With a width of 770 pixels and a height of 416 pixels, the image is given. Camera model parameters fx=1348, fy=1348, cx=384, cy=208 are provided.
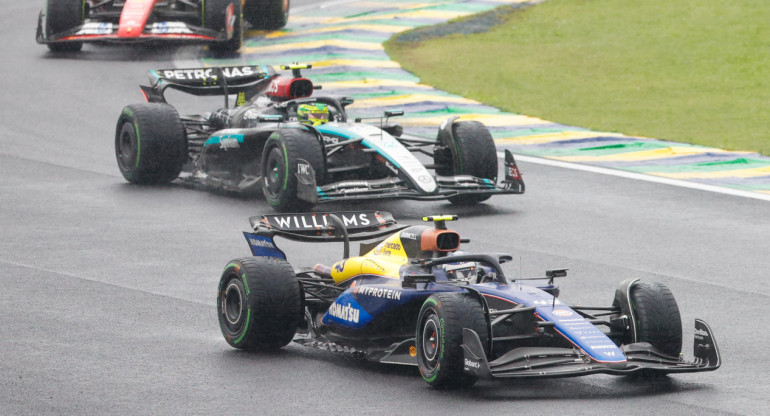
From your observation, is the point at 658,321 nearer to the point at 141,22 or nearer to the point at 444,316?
the point at 444,316

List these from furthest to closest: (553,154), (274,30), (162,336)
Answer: (274,30), (553,154), (162,336)

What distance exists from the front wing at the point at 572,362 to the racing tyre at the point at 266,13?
65.0 feet

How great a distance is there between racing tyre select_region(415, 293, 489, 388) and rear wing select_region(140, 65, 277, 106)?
33.0 ft

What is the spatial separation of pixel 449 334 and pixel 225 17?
57.6 feet

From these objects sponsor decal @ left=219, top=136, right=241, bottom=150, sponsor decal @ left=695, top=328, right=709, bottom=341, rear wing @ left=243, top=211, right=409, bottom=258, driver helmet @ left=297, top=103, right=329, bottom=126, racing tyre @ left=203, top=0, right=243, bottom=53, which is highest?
racing tyre @ left=203, top=0, right=243, bottom=53

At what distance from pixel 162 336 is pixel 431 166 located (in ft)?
20.7

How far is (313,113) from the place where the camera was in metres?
16.6

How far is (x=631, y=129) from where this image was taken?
2084cm

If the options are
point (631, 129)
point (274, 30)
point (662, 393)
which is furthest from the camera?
point (274, 30)

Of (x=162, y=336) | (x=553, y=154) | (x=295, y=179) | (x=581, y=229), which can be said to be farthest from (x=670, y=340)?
(x=553, y=154)

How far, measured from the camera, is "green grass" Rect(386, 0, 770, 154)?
21688mm

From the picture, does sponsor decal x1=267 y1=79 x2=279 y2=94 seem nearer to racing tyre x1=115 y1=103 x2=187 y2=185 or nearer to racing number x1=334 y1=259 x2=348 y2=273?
racing tyre x1=115 y1=103 x2=187 y2=185

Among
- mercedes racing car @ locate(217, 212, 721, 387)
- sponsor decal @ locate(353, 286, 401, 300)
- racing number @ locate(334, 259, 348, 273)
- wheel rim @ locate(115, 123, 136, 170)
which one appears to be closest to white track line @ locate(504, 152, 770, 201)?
wheel rim @ locate(115, 123, 136, 170)

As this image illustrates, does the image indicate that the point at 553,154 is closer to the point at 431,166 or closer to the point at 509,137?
the point at 509,137
